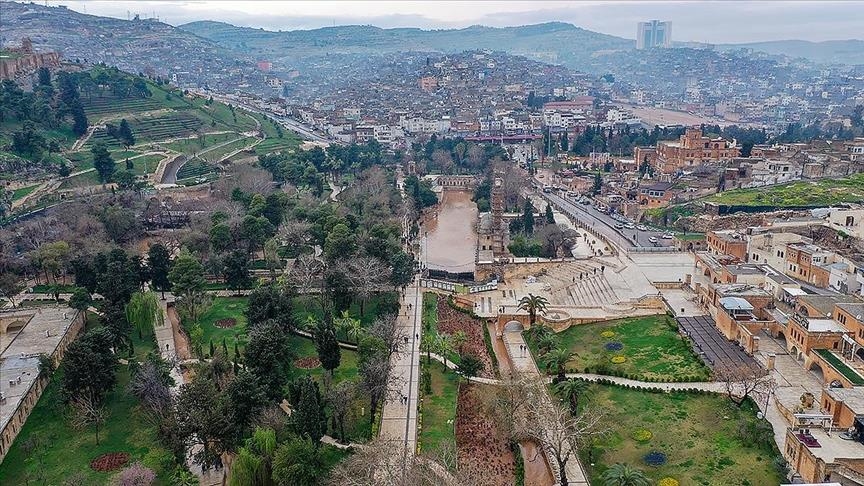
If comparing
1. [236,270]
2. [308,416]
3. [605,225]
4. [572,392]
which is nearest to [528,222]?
[605,225]

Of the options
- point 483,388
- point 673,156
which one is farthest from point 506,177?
point 483,388

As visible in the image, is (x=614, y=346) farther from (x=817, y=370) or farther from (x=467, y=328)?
(x=817, y=370)

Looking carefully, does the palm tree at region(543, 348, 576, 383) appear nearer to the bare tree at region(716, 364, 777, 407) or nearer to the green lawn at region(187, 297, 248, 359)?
the bare tree at region(716, 364, 777, 407)

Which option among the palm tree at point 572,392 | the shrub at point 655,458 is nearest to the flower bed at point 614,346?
the palm tree at point 572,392

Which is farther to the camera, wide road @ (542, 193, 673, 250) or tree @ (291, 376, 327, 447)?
wide road @ (542, 193, 673, 250)

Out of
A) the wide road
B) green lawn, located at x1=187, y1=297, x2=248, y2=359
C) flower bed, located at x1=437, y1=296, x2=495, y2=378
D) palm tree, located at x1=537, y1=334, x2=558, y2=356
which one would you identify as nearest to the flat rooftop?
green lawn, located at x1=187, y1=297, x2=248, y2=359

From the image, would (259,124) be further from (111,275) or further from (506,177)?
(111,275)
